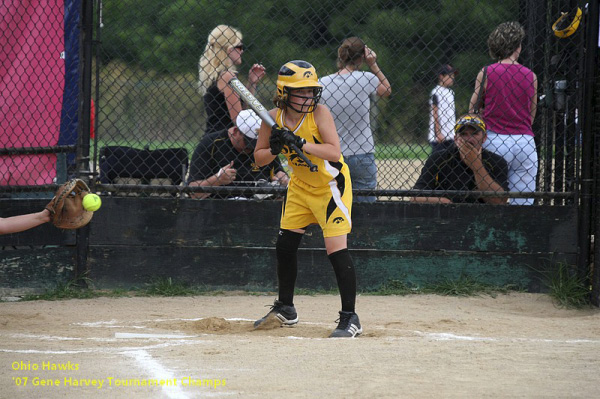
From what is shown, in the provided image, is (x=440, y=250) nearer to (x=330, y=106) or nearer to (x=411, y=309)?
(x=411, y=309)

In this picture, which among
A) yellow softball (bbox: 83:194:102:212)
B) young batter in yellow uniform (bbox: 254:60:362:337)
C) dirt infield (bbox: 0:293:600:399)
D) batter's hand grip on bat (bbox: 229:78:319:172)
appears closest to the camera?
dirt infield (bbox: 0:293:600:399)

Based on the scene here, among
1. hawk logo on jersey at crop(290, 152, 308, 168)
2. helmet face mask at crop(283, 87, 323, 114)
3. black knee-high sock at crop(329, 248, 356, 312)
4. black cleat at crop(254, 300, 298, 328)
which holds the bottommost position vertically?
black cleat at crop(254, 300, 298, 328)

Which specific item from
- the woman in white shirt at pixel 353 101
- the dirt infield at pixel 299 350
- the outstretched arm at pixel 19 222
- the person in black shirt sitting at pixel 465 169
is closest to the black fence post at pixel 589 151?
the dirt infield at pixel 299 350

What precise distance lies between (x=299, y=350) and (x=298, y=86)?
1.67 meters

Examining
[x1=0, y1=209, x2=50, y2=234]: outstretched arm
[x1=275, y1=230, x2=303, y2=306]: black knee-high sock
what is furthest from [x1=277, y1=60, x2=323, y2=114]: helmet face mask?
[x1=0, y1=209, x2=50, y2=234]: outstretched arm

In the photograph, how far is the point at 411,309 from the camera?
5.81m

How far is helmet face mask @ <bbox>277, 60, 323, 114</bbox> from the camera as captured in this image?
4855 millimetres

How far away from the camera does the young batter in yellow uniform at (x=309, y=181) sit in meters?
4.86

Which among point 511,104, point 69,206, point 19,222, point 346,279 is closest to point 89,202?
point 69,206

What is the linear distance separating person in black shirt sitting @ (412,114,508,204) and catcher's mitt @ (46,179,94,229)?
111 inches

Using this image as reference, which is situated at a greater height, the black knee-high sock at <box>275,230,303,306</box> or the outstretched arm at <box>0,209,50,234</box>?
the outstretched arm at <box>0,209,50,234</box>

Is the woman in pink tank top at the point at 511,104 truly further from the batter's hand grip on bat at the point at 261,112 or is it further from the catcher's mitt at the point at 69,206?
the catcher's mitt at the point at 69,206

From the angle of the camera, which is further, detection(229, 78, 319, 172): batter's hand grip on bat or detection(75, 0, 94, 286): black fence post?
detection(75, 0, 94, 286): black fence post

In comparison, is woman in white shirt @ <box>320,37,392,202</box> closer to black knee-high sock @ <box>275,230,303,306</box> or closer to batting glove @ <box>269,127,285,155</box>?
black knee-high sock @ <box>275,230,303,306</box>
